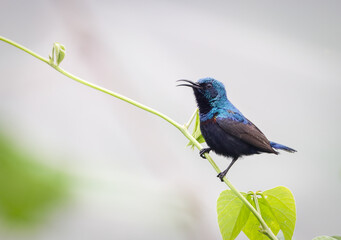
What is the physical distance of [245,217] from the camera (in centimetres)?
82

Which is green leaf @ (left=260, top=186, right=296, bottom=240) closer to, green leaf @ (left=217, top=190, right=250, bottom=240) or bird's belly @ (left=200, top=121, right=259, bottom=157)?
green leaf @ (left=217, top=190, right=250, bottom=240)

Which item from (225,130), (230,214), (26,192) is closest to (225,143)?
(225,130)

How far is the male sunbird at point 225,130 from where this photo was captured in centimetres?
132

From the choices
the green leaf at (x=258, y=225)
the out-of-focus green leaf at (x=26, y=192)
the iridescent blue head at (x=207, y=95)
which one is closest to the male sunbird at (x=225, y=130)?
the iridescent blue head at (x=207, y=95)

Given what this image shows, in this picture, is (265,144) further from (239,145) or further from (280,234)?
(280,234)

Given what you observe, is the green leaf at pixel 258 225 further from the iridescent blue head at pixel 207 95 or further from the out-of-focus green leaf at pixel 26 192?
the iridescent blue head at pixel 207 95

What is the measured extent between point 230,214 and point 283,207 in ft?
0.39

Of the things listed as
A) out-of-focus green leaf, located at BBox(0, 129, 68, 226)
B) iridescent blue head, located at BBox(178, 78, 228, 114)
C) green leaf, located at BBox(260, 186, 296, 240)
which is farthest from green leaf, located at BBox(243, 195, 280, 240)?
iridescent blue head, located at BBox(178, 78, 228, 114)

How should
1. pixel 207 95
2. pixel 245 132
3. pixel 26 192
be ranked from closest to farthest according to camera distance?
1. pixel 26 192
2. pixel 245 132
3. pixel 207 95

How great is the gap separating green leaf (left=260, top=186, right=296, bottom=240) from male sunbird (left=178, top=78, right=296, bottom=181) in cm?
48

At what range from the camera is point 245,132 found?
4.43ft

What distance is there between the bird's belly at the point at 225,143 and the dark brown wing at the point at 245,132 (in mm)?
19

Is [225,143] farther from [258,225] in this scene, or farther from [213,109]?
[258,225]

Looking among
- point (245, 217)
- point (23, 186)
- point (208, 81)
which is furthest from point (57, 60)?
point (208, 81)
